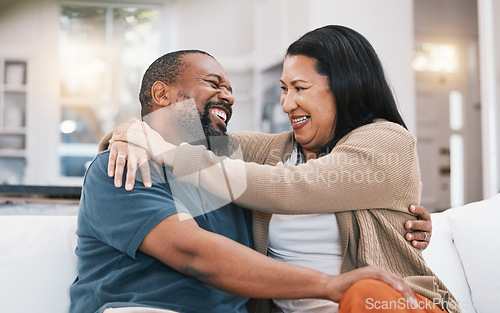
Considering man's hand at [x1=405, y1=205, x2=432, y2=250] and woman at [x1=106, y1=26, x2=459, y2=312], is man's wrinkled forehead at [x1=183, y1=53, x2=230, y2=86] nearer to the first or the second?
woman at [x1=106, y1=26, x2=459, y2=312]

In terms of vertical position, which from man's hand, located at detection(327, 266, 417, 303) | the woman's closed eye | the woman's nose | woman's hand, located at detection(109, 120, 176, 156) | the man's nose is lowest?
man's hand, located at detection(327, 266, 417, 303)

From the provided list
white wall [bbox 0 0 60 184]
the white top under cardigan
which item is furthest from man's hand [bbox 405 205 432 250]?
white wall [bbox 0 0 60 184]

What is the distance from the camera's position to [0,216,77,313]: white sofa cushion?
1.32 meters

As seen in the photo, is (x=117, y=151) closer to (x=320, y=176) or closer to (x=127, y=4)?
(x=320, y=176)

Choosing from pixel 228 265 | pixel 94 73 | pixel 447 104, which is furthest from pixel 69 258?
pixel 447 104

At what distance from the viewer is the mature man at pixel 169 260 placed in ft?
3.44

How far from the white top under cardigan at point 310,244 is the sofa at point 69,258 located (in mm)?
490

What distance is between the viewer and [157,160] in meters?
1.21

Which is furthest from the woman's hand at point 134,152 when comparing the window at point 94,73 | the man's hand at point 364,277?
the window at point 94,73

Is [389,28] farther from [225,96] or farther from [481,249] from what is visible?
[225,96]

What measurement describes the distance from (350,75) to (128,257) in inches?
31.2

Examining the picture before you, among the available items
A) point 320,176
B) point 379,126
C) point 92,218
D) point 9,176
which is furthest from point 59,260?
point 9,176

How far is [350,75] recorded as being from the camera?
1.40m

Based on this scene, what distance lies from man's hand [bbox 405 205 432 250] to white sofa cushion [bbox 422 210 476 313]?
0.32 meters
